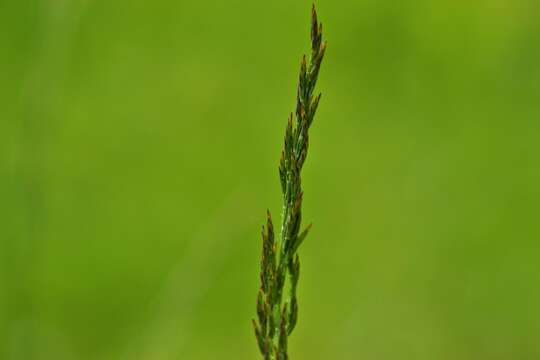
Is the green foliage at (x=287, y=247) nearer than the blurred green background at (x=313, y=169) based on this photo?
Yes

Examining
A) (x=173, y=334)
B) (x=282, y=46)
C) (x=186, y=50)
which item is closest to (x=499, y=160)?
(x=282, y=46)

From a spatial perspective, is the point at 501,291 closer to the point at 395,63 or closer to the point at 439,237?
the point at 439,237

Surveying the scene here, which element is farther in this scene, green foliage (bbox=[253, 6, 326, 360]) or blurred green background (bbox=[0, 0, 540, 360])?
blurred green background (bbox=[0, 0, 540, 360])

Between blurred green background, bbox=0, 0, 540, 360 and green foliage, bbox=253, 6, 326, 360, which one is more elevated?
blurred green background, bbox=0, 0, 540, 360

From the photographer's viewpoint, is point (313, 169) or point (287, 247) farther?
point (313, 169)

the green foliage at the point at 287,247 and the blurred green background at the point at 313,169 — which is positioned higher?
the blurred green background at the point at 313,169
